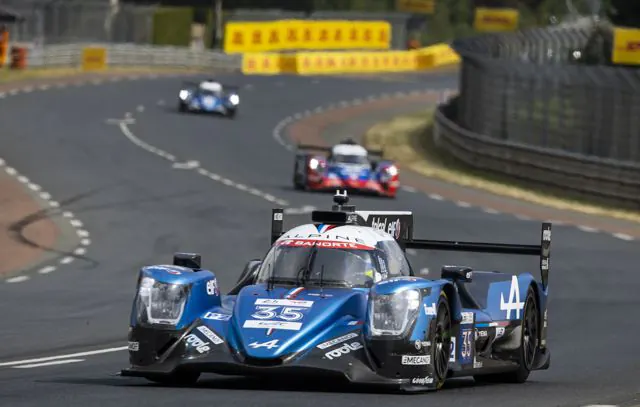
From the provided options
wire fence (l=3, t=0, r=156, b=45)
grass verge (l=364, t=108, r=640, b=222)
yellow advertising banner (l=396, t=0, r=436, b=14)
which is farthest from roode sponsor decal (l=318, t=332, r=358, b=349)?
yellow advertising banner (l=396, t=0, r=436, b=14)

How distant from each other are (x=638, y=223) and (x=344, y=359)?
95.6 feet

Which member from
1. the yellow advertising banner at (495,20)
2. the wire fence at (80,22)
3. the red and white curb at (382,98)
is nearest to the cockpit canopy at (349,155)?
the red and white curb at (382,98)

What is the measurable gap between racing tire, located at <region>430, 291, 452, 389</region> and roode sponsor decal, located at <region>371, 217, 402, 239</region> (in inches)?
102

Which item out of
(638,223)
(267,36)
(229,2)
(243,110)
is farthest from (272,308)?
(229,2)

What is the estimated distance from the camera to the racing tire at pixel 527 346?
1562 cm

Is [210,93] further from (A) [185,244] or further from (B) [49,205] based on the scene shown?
(A) [185,244]

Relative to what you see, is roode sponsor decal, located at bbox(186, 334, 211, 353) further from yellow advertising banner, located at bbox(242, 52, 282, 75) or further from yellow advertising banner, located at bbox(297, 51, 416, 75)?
yellow advertising banner, located at bbox(297, 51, 416, 75)

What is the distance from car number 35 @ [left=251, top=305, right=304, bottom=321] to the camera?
Result: 13359mm

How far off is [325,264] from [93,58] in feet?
220

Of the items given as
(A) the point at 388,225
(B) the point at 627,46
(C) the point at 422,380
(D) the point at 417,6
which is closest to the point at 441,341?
(C) the point at 422,380

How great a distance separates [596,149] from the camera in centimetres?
4334

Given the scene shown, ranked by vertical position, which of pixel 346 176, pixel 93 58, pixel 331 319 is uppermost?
pixel 331 319

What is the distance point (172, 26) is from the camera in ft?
330

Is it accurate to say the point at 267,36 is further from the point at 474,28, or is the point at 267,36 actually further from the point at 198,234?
the point at 198,234
